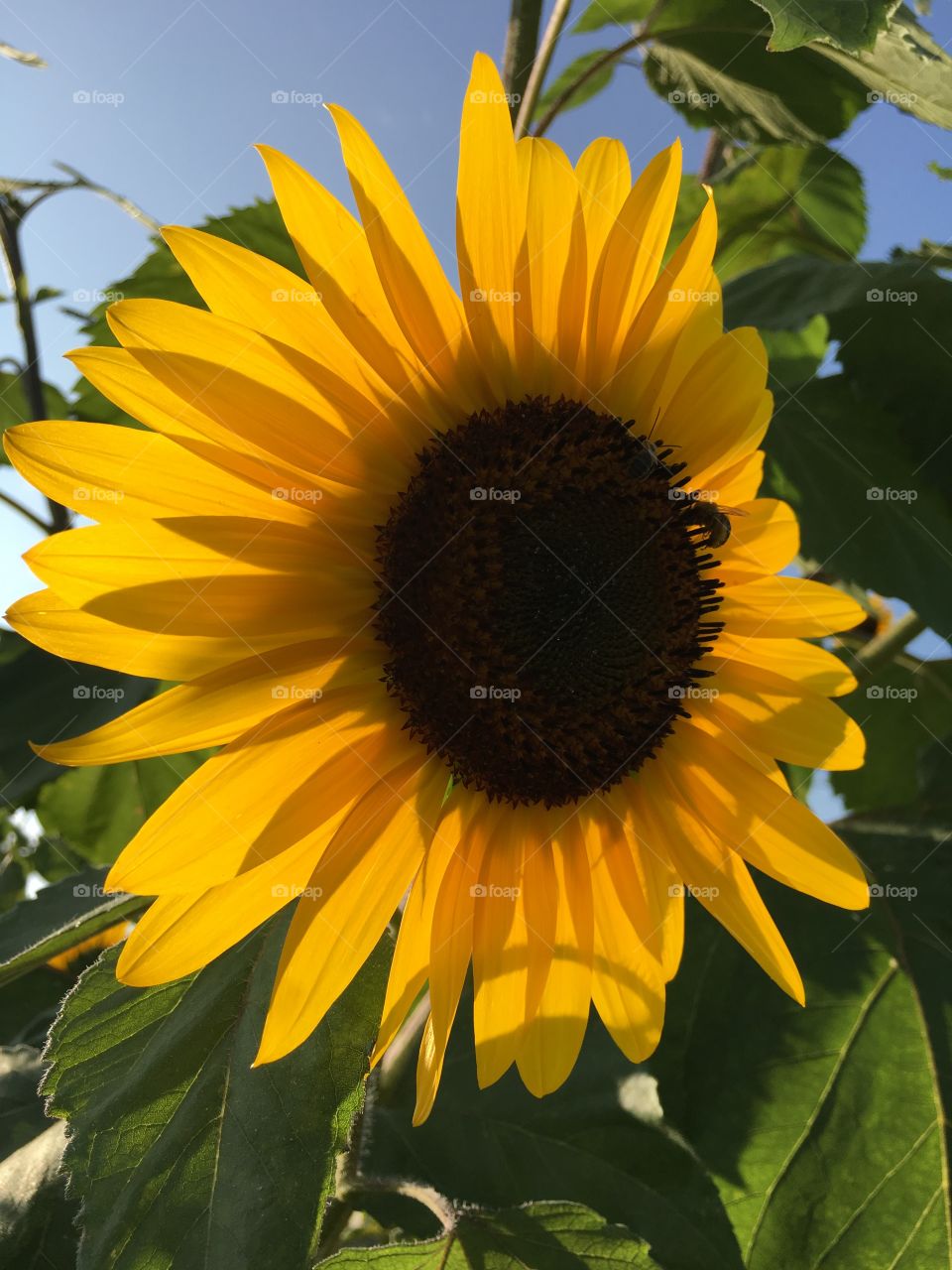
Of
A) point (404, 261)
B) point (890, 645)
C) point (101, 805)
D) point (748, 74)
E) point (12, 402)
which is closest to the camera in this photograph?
point (404, 261)

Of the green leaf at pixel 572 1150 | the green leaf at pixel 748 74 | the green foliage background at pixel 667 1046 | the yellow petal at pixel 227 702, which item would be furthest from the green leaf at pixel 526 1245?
the green leaf at pixel 748 74

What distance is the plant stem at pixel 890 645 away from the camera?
1.92 metres

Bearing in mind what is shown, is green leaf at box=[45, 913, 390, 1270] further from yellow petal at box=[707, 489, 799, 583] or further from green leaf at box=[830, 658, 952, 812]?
green leaf at box=[830, 658, 952, 812]

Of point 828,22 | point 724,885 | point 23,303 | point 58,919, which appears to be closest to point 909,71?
point 828,22

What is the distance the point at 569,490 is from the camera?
1.39m

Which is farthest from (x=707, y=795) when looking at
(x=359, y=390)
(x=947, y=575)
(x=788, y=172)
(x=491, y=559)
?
(x=788, y=172)

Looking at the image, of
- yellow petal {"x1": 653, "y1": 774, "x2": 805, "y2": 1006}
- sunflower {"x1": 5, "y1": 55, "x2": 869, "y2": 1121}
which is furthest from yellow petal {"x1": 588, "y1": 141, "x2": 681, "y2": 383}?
yellow petal {"x1": 653, "y1": 774, "x2": 805, "y2": 1006}

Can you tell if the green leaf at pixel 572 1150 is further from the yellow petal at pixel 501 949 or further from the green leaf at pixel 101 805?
the green leaf at pixel 101 805

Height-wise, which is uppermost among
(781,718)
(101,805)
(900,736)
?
(781,718)

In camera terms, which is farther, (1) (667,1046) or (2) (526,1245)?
(1) (667,1046)

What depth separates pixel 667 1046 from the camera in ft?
4.96

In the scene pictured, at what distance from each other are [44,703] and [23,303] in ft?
2.46

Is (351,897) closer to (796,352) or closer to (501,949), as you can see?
(501,949)

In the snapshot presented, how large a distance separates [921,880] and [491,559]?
0.97m
